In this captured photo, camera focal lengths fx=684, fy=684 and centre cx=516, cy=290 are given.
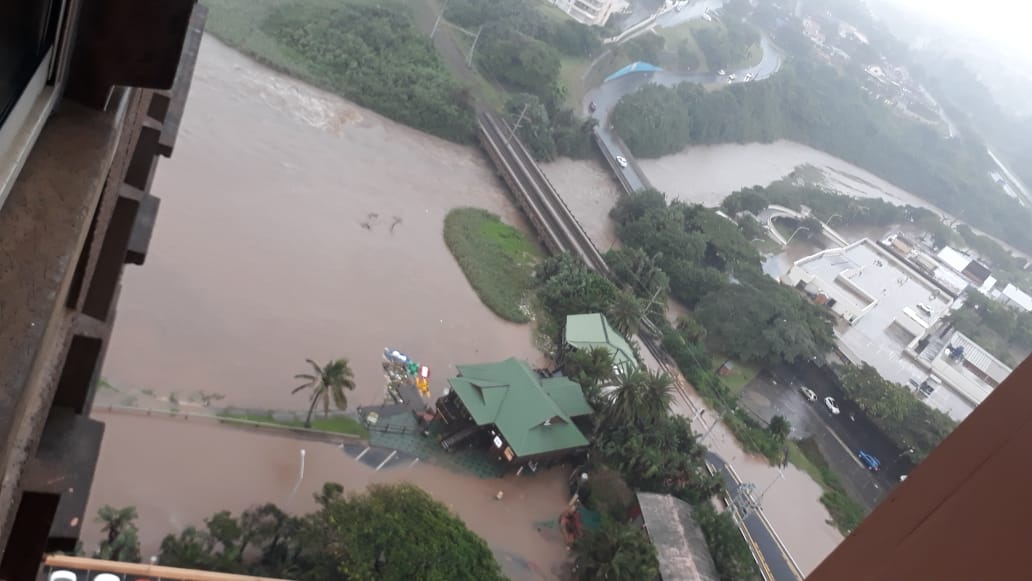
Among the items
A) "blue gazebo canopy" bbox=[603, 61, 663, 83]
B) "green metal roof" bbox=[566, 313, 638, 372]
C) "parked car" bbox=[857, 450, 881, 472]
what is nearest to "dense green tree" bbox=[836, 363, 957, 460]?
"parked car" bbox=[857, 450, 881, 472]

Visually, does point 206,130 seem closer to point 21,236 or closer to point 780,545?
point 780,545

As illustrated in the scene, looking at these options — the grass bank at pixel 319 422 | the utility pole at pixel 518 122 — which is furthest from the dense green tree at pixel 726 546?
the utility pole at pixel 518 122

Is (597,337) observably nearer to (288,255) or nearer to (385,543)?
(288,255)

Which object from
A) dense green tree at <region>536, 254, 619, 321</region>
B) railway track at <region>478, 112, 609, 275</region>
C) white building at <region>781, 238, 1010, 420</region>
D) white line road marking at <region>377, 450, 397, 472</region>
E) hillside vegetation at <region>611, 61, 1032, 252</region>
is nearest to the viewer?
white line road marking at <region>377, 450, 397, 472</region>

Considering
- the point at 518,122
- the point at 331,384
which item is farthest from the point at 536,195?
the point at 331,384

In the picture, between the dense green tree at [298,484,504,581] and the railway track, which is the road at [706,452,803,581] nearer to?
the dense green tree at [298,484,504,581]

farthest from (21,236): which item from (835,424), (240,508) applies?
(835,424)
